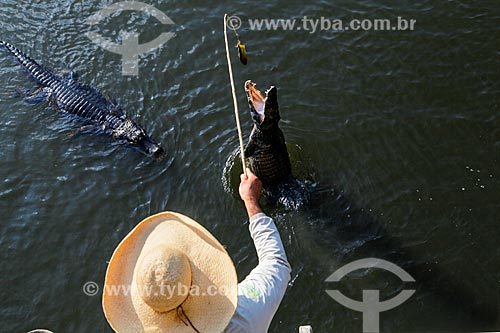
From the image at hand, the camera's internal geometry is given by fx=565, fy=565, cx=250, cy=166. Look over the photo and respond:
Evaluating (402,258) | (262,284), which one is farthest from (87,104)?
(262,284)

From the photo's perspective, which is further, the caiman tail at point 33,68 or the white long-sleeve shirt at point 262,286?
the caiman tail at point 33,68

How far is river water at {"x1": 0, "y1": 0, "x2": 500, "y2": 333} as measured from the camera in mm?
6410

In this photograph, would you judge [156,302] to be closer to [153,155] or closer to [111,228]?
[111,228]

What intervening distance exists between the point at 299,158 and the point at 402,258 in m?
1.85

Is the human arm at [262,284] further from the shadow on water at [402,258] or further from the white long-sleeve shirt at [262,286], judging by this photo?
the shadow on water at [402,258]

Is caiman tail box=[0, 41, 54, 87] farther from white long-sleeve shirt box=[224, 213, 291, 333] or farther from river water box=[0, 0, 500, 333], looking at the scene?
white long-sleeve shirt box=[224, 213, 291, 333]

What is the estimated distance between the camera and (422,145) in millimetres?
7441

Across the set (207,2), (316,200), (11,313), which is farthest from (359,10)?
(11,313)

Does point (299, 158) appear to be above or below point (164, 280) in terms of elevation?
below

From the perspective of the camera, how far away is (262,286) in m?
3.62

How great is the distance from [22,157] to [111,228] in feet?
6.32

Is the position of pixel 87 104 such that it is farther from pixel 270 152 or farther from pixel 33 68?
pixel 270 152

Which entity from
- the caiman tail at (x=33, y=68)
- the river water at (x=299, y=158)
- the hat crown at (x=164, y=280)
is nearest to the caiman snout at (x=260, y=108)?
the river water at (x=299, y=158)

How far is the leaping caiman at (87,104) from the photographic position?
308 inches
